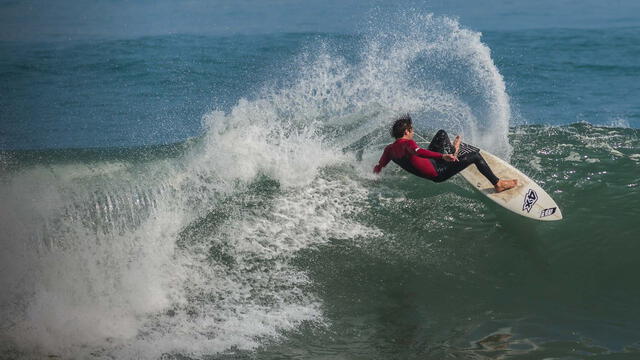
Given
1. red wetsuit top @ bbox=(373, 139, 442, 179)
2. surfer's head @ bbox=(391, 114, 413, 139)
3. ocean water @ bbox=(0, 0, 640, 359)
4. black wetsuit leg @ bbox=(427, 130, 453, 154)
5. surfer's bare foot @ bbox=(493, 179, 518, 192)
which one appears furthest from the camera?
black wetsuit leg @ bbox=(427, 130, 453, 154)

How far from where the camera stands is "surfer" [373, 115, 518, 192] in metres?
7.77

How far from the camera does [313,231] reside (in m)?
7.92

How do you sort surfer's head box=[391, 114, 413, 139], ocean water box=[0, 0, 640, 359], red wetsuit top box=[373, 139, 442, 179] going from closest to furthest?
Answer: 1. ocean water box=[0, 0, 640, 359]
2. red wetsuit top box=[373, 139, 442, 179]
3. surfer's head box=[391, 114, 413, 139]

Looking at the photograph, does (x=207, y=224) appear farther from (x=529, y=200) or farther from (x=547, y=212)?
(x=547, y=212)

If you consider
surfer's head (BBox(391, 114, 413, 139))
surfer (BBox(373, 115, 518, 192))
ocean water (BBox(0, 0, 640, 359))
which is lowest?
ocean water (BBox(0, 0, 640, 359))

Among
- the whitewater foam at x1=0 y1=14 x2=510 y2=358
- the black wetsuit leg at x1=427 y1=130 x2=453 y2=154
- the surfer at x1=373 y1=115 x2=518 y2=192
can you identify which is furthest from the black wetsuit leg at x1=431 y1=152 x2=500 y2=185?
the whitewater foam at x1=0 y1=14 x2=510 y2=358

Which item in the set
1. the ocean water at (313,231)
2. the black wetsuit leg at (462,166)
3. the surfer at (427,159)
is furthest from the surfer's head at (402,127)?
the ocean water at (313,231)

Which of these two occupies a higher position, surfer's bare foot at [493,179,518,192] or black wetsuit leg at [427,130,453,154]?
black wetsuit leg at [427,130,453,154]

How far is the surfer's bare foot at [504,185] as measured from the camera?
8.05 m

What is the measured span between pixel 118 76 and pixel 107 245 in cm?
1168

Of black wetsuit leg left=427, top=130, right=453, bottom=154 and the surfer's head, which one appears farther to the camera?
black wetsuit leg left=427, top=130, right=453, bottom=154

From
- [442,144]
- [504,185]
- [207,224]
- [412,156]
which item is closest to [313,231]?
[207,224]

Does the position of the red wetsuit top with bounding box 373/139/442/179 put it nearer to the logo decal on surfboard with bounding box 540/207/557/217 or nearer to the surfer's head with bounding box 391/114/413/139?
the surfer's head with bounding box 391/114/413/139

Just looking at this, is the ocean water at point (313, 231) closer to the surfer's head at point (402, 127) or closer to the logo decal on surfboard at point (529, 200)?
the logo decal on surfboard at point (529, 200)
